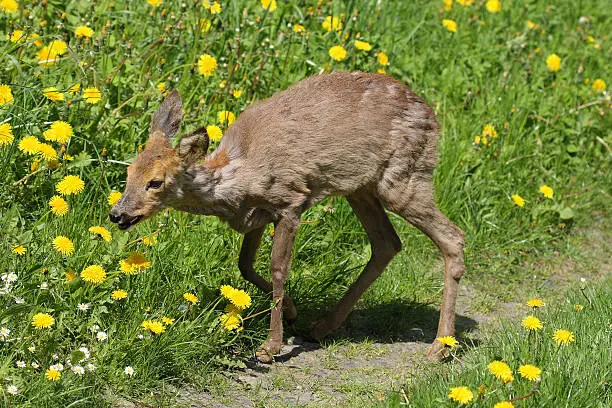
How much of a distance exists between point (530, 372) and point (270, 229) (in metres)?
2.49

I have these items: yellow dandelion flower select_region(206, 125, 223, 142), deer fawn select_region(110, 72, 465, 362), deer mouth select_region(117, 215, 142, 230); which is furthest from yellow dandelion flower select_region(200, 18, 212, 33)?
deer mouth select_region(117, 215, 142, 230)

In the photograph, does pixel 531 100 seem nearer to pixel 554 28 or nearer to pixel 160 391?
pixel 554 28

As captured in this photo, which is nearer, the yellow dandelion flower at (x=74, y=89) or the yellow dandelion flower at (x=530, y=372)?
the yellow dandelion flower at (x=530, y=372)

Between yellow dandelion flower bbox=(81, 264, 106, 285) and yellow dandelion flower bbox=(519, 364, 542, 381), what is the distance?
2.05m

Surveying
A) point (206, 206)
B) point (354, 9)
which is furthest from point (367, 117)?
point (354, 9)

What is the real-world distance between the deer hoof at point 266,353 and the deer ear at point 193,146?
44.6 inches

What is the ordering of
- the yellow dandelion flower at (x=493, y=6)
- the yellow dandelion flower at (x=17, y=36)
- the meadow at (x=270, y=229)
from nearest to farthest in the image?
the meadow at (x=270, y=229)
the yellow dandelion flower at (x=17, y=36)
the yellow dandelion flower at (x=493, y=6)

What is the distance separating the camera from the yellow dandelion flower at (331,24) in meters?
8.20

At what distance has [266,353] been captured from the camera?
19.5 ft

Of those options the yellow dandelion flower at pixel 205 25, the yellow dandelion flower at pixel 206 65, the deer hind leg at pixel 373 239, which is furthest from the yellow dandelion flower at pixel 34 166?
the yellow dandelion flower at pixel 205 25

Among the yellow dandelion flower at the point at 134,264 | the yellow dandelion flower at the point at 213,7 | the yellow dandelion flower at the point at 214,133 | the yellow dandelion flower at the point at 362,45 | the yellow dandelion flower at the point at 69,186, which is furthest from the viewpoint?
the yellow dandelion flower at the point at 362,45

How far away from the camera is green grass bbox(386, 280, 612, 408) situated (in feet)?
15.7

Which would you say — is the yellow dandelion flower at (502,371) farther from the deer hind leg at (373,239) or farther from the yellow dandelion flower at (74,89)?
the yellow dandelion flower at (74,89)

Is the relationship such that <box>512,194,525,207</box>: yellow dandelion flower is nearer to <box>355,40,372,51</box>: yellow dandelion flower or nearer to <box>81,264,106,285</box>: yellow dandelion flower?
<box>355,40,372,51</box>: yellow dandelion flower
